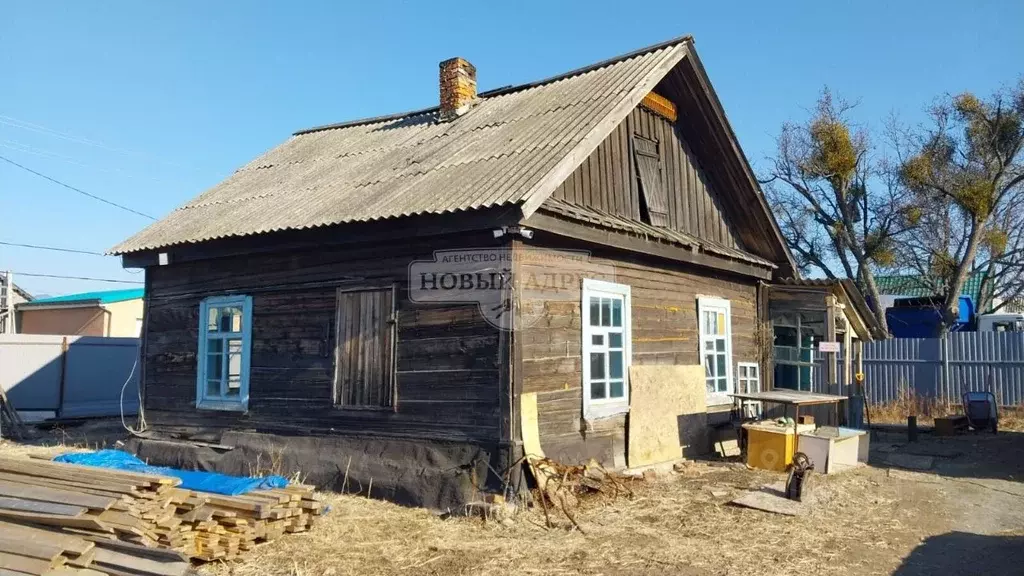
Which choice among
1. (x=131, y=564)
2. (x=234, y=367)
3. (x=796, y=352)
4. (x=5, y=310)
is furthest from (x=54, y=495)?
(x=5, y=310)

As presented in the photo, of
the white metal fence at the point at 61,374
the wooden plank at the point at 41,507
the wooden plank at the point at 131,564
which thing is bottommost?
the wooden plank at the point at 131,564

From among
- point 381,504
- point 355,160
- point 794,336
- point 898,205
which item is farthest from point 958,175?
point 381,504

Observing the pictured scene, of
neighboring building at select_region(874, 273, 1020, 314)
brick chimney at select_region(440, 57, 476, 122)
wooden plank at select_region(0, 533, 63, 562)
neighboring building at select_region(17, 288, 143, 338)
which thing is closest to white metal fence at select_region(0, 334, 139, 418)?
neighboring building at select_region(17, 288, 143, 338)

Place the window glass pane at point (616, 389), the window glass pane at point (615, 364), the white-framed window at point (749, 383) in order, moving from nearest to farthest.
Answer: the window glass pane at point (616, 389) < the window glass pane at point (615, 364) < the white-framed window at point (749, 383)

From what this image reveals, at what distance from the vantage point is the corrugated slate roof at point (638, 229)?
336 inches

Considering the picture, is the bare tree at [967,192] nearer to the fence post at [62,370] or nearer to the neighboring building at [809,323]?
the neighboring building at [809,323]

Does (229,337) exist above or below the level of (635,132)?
below

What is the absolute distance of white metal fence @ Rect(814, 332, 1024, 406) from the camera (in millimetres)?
17578

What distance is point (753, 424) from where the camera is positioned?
34.7 feet

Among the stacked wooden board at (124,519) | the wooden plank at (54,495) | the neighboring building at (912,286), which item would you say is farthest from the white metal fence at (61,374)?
the neighboring building at (912,286)

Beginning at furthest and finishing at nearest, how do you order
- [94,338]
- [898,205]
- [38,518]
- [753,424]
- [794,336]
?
[898,205] → [94,338] → [794,336] → [753,424] → [38,518]

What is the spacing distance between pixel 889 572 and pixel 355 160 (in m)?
9.01

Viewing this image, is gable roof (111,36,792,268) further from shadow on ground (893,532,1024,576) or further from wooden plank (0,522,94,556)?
shadow on ground (893,532,1024,576)

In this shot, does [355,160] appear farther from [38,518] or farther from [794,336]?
[794,336]
